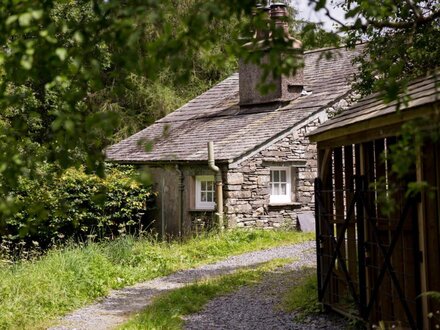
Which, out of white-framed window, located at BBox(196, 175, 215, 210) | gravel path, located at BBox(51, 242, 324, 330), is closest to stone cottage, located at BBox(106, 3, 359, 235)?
white-framed window, located at BBox(196, 175, 215, 210)

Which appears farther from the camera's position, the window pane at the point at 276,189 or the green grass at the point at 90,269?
the window pane at the point at 276,189

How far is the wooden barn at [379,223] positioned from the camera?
6508 millimetres

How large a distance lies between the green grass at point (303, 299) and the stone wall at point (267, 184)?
22.0 feet

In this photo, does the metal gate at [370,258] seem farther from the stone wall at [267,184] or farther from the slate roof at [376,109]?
the stone wall at [267,184]

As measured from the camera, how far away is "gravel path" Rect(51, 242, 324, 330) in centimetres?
988

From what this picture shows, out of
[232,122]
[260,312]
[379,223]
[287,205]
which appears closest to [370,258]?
[379,223]

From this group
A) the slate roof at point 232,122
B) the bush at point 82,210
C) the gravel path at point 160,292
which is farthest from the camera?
the slate roof at point 232,122

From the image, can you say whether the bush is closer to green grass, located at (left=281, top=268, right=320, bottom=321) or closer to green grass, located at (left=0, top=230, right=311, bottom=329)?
green grass, located at (left=0, top=230, right=311, bottom=329)

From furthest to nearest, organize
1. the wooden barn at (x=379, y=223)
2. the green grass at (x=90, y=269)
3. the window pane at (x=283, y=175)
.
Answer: the window pane at (x=283, y=175) < the green grass at (x=90, y=269) < the wooden barn at (x=379, y=223)

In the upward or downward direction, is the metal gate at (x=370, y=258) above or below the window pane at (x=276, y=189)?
below

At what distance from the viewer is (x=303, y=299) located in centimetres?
1001

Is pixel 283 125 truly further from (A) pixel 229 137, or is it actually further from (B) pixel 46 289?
(B) pixel 46 289

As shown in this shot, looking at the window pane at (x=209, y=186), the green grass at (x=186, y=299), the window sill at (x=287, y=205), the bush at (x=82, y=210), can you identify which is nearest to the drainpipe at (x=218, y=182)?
the window pane at (x=209, y=186)

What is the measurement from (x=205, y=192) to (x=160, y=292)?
7149 mm
